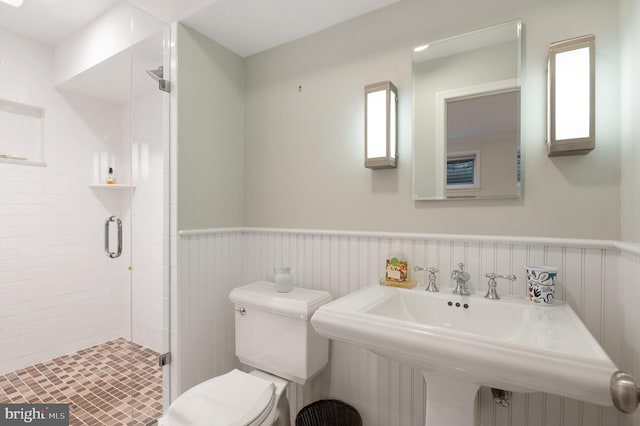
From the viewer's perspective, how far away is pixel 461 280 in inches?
50.7

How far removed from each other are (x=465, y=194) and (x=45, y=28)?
9.82 feet

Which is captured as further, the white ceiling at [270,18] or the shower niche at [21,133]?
the shower niche at [21,133]

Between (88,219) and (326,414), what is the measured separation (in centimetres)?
252

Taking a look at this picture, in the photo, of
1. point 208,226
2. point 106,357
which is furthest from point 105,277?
point 208,226

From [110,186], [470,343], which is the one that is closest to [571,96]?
[470,343]

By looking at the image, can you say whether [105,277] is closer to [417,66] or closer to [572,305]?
[417,66]

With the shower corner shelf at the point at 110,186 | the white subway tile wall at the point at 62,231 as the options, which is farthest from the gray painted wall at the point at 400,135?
the shower corner shelf at the point at 110,186

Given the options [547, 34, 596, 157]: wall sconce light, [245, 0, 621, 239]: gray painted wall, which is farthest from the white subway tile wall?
[547, 34, 596, 157]: wall sconce light

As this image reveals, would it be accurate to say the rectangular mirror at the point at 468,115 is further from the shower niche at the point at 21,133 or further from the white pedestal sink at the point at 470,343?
the shower niche at the point at 21,133

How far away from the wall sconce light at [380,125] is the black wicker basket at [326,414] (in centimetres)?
123

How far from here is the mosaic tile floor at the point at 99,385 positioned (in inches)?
70.5

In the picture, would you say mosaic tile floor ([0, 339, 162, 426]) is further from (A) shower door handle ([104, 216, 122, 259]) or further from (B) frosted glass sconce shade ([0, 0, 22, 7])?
(B) frosted glass sconce shade ([0, 0, 22, 7])

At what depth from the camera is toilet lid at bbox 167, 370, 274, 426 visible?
112cm

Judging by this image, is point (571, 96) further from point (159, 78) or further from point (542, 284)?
point (159, 78)
